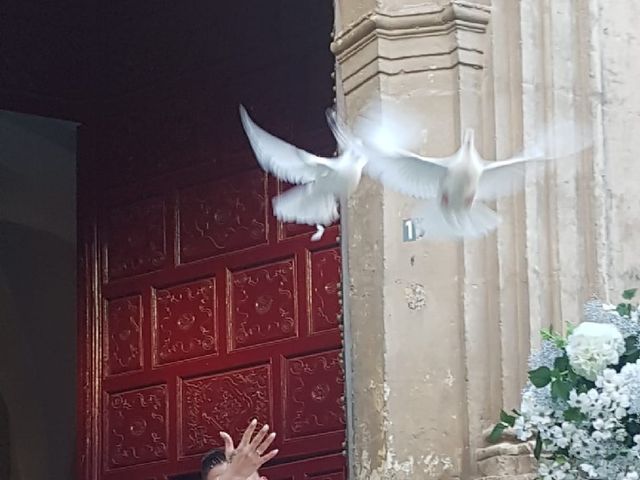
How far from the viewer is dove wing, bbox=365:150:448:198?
4.53m

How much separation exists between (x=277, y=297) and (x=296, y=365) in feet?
0.88

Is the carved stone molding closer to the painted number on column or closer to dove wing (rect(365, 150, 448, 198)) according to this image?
the painted number on column

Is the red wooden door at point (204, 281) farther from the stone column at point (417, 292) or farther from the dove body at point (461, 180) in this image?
the dove body at point (461, 180)

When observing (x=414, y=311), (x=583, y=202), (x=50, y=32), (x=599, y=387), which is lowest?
(x=599, y=387)

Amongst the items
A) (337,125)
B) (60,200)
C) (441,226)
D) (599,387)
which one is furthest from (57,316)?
(599,387)

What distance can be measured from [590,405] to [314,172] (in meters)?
1.00

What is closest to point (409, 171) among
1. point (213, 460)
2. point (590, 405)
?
point (590, 405)

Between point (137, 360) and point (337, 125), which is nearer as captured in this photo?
point (337, 125)

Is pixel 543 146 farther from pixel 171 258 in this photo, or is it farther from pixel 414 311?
pixel 171 258

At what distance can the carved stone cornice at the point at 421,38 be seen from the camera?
512cm

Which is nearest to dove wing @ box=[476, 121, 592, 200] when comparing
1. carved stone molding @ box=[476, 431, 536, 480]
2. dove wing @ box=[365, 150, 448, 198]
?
dove wing @ box=[365, 150, 448, 198]

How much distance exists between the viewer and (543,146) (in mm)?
5059

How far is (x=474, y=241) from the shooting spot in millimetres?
5078

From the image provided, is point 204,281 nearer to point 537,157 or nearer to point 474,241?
point 474,241
